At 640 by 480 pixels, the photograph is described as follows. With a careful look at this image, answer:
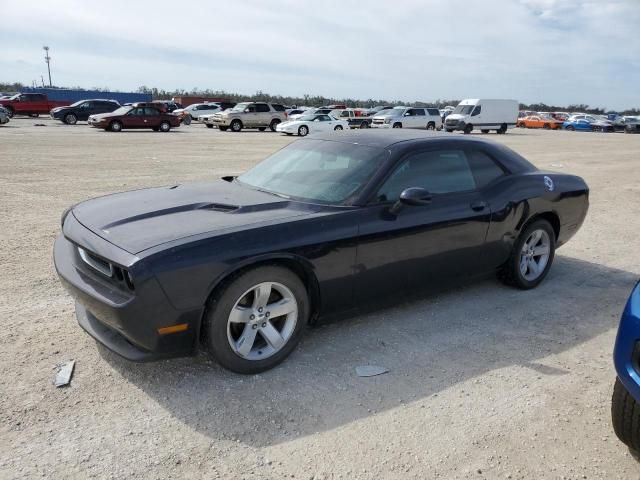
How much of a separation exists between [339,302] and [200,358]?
1.01m

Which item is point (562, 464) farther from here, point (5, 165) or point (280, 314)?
point (5, 165)

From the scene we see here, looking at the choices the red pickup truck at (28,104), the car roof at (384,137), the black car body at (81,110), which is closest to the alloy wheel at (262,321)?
the car roof at (384,137)

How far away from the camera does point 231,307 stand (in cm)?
312

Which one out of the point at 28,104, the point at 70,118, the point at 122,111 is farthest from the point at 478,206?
the point at 28,104

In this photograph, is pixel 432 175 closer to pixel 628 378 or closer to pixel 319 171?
pixel 319 171

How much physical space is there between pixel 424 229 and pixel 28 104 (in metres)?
39.6

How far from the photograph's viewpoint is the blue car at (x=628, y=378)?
7.91 ft

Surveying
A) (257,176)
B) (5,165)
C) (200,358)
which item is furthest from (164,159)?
(200,358)

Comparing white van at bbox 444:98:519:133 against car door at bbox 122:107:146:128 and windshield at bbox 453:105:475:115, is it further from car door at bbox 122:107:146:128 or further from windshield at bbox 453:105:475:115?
car door at bbox 122:107:146:128

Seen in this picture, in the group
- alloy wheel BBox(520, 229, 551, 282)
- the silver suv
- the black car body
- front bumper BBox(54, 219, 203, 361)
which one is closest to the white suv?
the silver suv

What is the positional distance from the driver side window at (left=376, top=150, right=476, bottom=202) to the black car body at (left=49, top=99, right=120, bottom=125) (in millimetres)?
30157

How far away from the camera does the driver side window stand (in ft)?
12.9

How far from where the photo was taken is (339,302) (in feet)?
11.9

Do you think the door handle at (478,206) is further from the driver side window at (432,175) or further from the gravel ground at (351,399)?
the gravel ground at (351,399)
